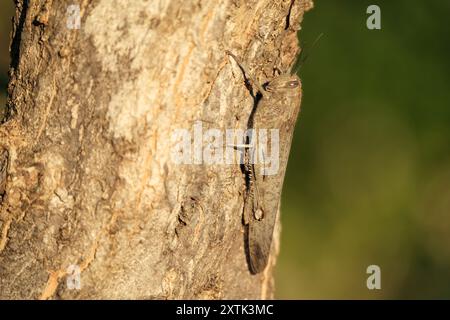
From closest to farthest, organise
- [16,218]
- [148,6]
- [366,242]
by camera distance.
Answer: [148,6] < [16,218] < [366,242]

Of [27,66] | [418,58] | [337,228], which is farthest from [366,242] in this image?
[27,66]

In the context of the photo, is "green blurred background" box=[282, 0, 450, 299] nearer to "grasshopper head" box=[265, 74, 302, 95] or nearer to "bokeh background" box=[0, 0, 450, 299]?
"bokeh background" box=[0, 0, 450, 299]

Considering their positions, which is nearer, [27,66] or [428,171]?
[27,66]

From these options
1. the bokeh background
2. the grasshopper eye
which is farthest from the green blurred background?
the grasshopper eye

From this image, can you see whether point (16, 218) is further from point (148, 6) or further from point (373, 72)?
point (373, 72)

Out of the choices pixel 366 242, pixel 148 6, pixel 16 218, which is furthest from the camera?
pixel 366 242

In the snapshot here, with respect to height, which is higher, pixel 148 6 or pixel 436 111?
pixel 148 6

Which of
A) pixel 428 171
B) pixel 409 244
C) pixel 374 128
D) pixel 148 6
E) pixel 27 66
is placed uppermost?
pixel 148 6

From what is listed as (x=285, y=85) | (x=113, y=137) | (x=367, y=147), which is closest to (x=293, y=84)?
(x=285, y=85)
